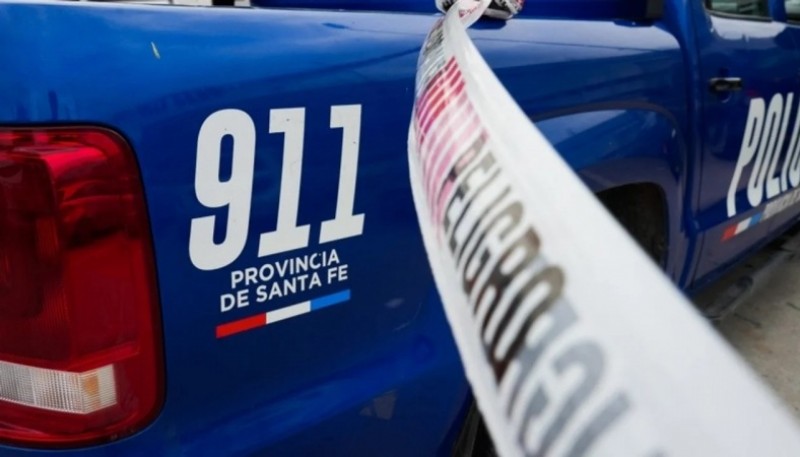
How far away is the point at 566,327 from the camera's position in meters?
0.57

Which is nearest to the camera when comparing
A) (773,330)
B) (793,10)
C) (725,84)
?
(725,84)

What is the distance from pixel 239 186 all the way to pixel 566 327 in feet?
2.16

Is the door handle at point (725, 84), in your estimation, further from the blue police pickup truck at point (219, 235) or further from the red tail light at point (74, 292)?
the red tail light at point (74, 292)

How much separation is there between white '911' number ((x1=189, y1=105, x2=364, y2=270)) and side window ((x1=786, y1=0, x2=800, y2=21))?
276cm

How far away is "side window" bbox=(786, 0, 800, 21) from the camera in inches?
128

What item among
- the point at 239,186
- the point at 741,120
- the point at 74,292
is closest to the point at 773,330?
the point at 741,120

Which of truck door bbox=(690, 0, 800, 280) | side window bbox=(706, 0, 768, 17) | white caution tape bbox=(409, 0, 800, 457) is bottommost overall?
truck door bbox=(690, 0, 800, 280)

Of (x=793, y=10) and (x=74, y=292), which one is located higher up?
(x=793, y=10)

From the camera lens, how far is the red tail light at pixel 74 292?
102 centimetres

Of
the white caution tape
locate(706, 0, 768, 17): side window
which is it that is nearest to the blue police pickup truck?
the white caution tape

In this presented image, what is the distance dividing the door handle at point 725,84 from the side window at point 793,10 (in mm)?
932

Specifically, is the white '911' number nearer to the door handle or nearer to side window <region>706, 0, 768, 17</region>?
the door handle

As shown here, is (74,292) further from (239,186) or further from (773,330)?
(773,330)

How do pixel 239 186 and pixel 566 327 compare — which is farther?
pixel 239 186
